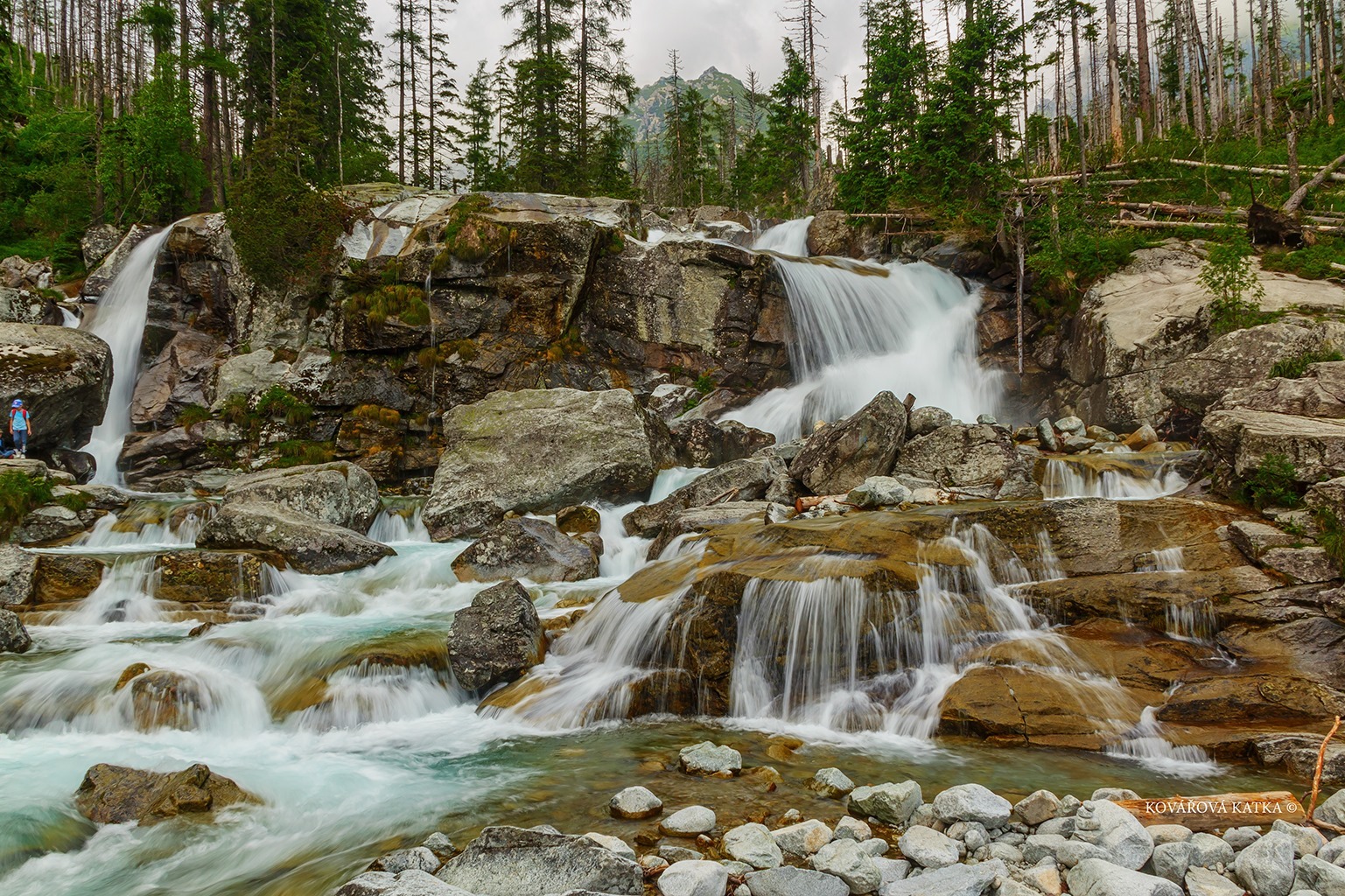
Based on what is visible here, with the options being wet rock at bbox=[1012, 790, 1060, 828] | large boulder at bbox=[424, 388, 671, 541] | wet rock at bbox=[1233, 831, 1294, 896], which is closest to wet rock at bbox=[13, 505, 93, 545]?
large boulder at bbox=[424, 388, 671, 541]

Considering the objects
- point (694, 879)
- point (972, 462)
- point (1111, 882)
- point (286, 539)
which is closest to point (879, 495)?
point (972, 462)

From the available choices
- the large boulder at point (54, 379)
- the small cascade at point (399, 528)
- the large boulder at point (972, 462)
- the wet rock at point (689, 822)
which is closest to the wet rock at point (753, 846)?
the wet rock at point (689, 822)

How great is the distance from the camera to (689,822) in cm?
442

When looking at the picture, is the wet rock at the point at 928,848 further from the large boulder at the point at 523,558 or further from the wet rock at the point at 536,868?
the large boulder at the point at 523,558

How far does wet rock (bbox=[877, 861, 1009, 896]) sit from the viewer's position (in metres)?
3.48

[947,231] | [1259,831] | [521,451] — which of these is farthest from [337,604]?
[947,231]

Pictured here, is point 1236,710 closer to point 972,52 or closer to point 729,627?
point 729,627

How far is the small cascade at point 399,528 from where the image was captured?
46.8 ft

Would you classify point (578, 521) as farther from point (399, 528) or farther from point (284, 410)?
point (284, 410)

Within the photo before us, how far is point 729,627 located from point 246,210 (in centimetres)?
1997

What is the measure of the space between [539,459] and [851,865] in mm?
11581

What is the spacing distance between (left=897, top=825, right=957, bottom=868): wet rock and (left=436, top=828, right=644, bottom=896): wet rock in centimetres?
144

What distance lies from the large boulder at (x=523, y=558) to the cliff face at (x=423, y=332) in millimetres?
8004

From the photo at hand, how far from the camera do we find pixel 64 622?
9555 mm
